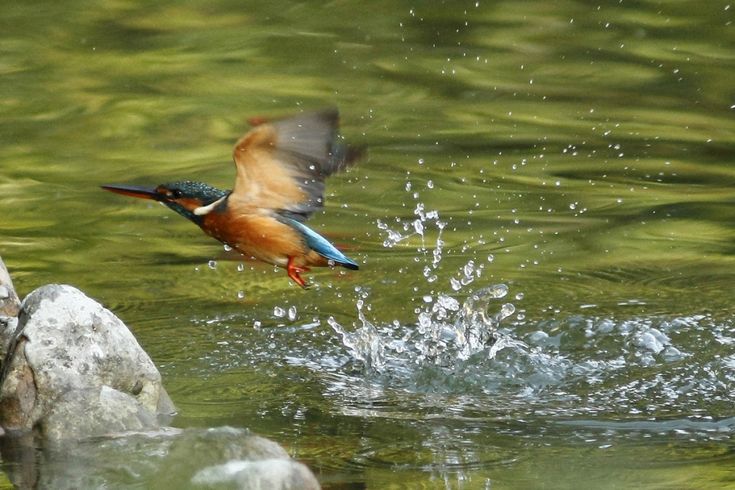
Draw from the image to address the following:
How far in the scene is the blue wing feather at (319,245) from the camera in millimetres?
4926

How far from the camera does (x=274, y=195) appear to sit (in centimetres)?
488

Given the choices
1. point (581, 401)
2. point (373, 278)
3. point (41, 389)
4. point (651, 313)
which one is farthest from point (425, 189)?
point (41, 389)

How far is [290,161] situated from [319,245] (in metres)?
0.45

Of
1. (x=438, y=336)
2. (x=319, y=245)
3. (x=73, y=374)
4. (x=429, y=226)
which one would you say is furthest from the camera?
(x=429, y=226)

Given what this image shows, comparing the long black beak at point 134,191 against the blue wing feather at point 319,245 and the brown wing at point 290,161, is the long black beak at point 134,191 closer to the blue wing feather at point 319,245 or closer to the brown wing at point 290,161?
the brown wing at point 290,161

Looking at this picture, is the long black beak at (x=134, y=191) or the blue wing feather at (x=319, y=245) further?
the blue wing feather at (x=319, y=245)

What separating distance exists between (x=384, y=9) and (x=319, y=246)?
19.5 feet

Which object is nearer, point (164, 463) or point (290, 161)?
point (164, 463)

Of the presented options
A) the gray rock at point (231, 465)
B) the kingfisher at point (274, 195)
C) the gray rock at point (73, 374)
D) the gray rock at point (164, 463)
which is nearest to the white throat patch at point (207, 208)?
the kingfisher at point (274, 195)

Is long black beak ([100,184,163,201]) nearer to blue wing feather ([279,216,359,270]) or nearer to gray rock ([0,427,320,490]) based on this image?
blue wing feather ([279,216,359,270])

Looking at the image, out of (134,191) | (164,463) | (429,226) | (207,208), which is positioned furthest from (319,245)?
(429,226)

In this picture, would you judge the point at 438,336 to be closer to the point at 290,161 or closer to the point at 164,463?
the point at 290,161

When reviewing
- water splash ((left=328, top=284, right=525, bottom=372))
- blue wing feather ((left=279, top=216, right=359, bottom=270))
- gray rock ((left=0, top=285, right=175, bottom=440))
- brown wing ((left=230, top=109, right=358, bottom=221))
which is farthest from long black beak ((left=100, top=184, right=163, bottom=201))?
water splash ((left=328, top=284, right=525, bottom=372))

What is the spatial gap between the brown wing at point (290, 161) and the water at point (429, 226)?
55cm
